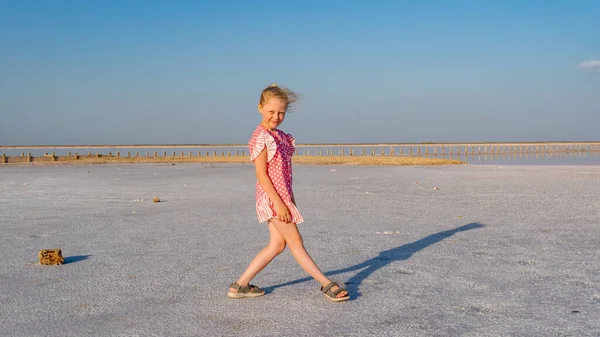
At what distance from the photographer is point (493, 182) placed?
55.1ft

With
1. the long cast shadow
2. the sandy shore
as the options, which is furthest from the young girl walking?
the long cast shadow

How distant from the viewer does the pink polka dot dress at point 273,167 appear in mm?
4793

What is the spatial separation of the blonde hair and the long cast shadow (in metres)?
1.49

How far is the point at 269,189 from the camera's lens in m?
4.75

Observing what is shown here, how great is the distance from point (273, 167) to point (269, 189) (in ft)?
0.62

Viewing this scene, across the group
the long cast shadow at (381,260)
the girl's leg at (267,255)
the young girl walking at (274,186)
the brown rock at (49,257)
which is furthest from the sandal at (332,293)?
the brown rock at (49,257)

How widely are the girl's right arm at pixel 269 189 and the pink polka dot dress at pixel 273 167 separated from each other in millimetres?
46

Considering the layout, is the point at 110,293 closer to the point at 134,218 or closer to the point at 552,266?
the point at 552,266

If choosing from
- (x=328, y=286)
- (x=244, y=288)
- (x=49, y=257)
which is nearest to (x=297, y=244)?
(x=328, y=286)

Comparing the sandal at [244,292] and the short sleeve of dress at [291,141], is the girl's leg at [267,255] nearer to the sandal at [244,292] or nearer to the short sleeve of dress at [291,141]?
the sandal at [244,292]

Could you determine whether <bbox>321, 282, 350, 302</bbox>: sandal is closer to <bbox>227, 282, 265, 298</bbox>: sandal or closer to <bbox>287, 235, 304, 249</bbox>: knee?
<bbox>287, 235, 304, 249</bbox>: knee

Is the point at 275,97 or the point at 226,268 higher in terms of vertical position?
the point at 275,97

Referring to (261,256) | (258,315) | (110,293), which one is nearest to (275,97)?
(261,256)

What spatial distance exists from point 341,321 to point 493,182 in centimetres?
1342
